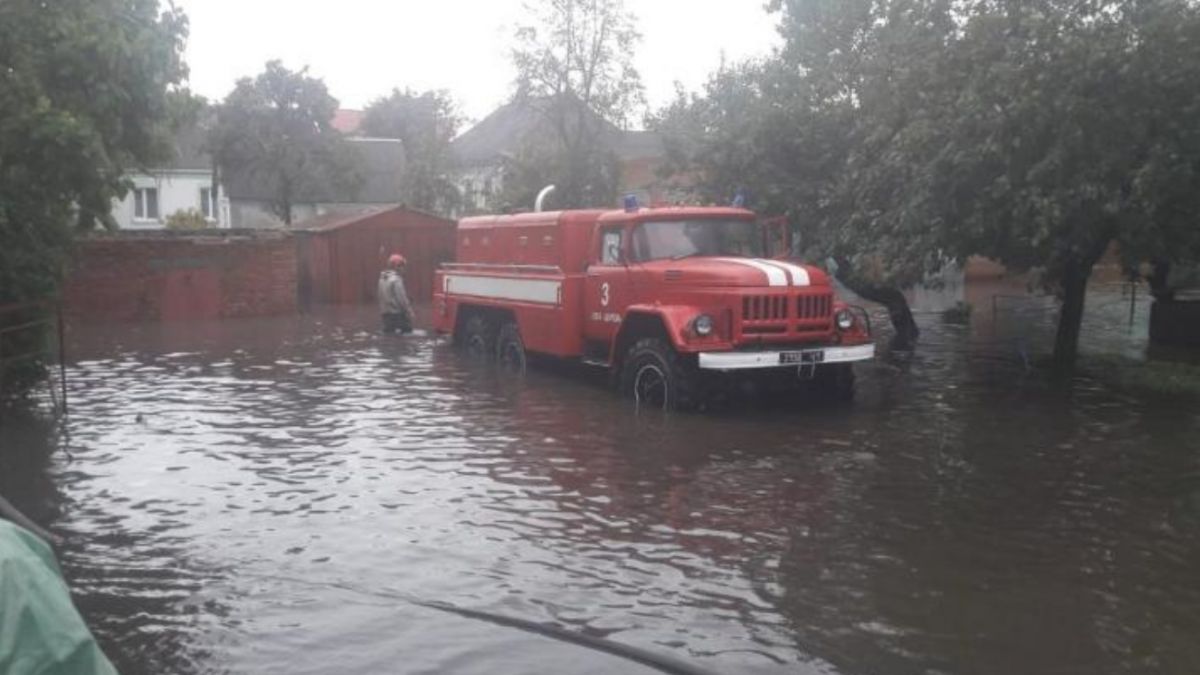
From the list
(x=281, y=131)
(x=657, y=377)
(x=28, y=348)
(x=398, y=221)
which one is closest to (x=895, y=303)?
(x=657, y=377)

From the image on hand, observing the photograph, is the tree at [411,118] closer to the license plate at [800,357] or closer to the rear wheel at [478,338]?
the rear wheel at [478,338]

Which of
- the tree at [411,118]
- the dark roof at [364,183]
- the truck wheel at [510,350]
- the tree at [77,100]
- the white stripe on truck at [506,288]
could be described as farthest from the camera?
the tree at [411,118]

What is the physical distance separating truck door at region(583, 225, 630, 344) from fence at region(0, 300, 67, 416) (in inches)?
224

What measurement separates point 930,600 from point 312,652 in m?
3.19

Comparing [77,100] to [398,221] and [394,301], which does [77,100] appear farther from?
[398,221]

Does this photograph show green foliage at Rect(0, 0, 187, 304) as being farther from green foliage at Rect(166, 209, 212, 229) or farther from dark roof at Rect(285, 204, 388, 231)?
green foliage at Rect(166, 209, 212, 229)

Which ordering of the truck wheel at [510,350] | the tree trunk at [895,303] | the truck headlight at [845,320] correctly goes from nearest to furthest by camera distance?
the truck headlight at [845,320]
the truck wheel at [510,350]
the tree trunk at [895,303]

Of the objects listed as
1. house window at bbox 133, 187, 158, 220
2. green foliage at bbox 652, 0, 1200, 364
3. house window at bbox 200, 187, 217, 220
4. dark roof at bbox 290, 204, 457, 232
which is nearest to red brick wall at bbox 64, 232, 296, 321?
dark roof at bbox 290, 204, 457, 232

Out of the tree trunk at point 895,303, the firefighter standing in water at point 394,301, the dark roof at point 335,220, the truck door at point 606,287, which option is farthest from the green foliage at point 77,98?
the dark roof at point 335,220

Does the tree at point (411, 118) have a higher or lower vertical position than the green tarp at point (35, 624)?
higher

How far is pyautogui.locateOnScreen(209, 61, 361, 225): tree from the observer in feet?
131

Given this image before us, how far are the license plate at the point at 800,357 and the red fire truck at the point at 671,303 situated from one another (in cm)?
1

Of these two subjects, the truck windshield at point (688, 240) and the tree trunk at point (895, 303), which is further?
the tree trunk at point (895, 303)

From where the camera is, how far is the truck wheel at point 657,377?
41.0ft
